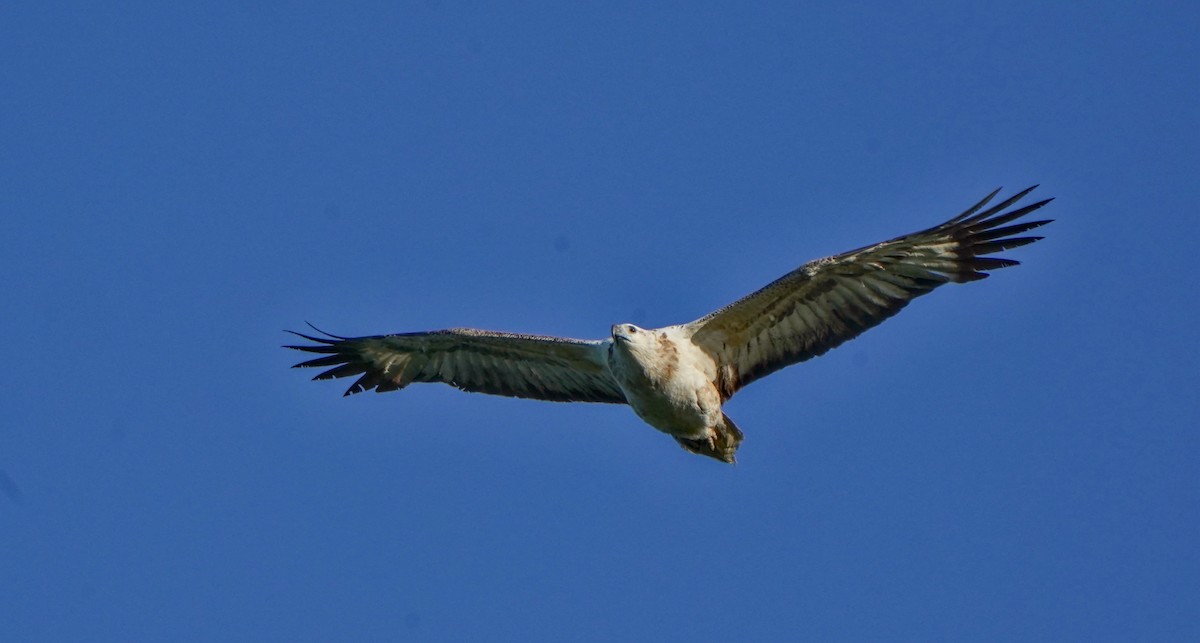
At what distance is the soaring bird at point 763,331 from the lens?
15961 millimetres

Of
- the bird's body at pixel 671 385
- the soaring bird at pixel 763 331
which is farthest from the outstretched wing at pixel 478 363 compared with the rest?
the bird's body at pixel 671 385

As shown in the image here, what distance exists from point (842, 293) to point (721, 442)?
187cm

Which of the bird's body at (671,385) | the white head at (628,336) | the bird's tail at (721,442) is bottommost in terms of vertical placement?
the bird's tail at (721,442)

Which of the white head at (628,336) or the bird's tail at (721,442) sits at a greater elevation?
the white head at (628,336)

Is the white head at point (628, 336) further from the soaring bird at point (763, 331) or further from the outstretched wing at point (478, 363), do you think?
the outstretched wing at point (478, 363)

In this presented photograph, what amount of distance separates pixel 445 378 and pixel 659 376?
10.8 feet

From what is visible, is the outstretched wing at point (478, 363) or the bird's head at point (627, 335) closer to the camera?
the bird's head at point (627, 335)

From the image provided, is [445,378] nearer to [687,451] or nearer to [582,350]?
[582,350]

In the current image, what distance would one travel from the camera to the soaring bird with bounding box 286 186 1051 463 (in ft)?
52.4

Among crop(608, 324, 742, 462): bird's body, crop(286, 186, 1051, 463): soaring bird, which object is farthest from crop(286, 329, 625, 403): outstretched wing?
crop(608, 324, 742, 462): bird's body

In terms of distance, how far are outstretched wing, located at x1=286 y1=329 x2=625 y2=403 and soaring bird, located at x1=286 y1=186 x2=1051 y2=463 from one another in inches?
1.5

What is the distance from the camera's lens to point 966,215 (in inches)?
620

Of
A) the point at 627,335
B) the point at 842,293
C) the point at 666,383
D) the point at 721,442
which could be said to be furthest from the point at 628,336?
the point at 842,293

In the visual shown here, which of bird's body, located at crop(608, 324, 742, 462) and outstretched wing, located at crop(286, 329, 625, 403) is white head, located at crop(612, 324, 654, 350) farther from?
outstretched wing, located at crop(286, 329, 625, 403)
